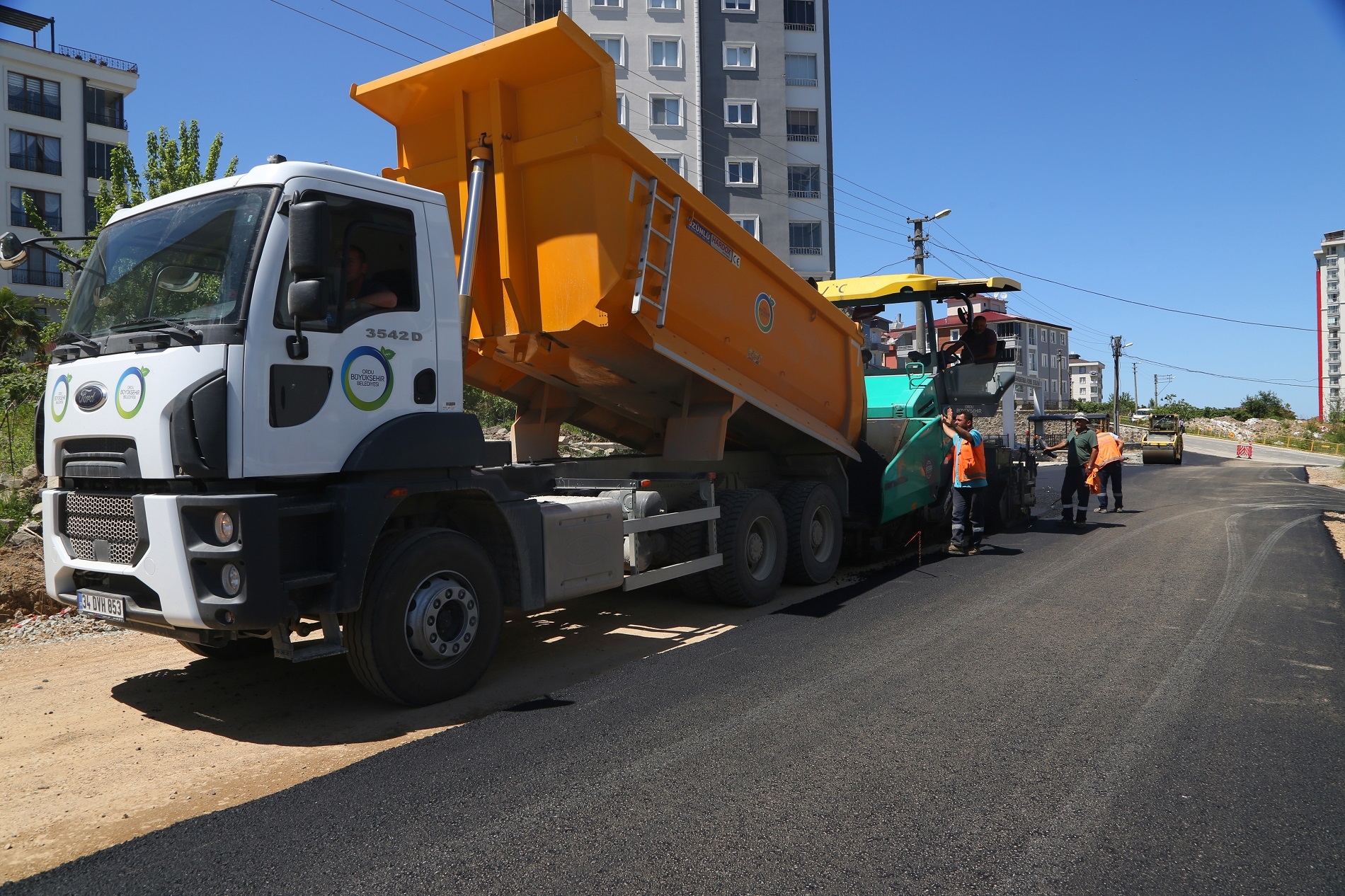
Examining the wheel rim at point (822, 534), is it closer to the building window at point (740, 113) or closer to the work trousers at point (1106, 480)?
the work trousers at point (1106, 480)

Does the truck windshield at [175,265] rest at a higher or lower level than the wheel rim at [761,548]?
higher

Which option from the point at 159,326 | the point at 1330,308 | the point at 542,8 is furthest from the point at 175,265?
the point at 1330,308

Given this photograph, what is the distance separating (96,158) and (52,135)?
1.89 meters

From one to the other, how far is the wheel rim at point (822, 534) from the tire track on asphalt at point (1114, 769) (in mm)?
3151

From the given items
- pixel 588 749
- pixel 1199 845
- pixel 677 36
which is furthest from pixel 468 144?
pixel 677 36

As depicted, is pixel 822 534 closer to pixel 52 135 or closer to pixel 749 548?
pixel 749 548

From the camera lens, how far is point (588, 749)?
13.4 feet

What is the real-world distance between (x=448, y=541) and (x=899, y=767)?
2566 millimetres

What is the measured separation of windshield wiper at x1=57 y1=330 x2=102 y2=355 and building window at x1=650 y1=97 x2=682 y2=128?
34.2 m

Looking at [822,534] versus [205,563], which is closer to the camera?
[205,563]

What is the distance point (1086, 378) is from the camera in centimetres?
12900

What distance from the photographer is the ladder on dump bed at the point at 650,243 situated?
6125mm

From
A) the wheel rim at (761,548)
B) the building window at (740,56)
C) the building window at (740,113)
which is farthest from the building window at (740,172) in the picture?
the wheel rim at (761,548)

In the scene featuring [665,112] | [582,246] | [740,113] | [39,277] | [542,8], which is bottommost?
[582,246]
